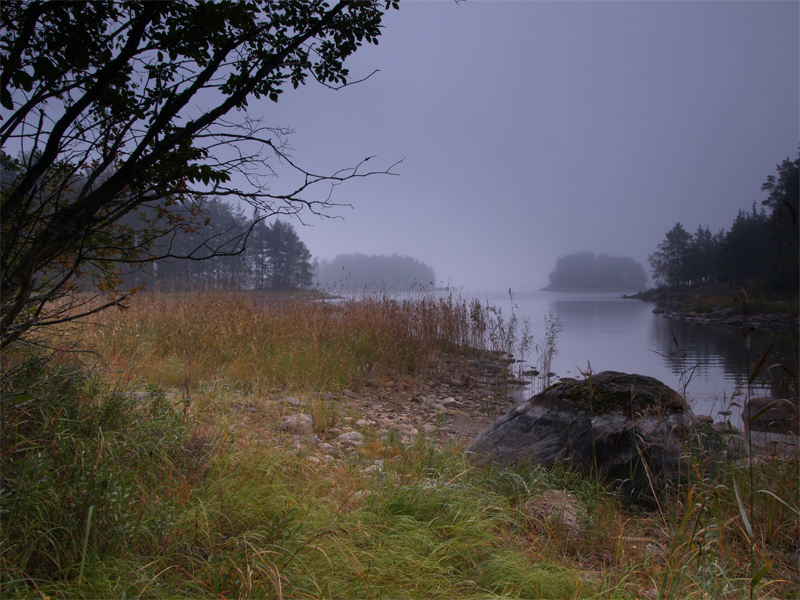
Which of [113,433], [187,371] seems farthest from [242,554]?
[187,371]

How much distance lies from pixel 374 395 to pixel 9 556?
4620 mm

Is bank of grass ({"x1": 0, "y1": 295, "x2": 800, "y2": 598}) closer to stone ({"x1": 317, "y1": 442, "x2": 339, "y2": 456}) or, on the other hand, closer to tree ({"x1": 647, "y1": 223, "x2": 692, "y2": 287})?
stone ({"x1": 317, "y1": 442, "x2": 339, "y2": 456})

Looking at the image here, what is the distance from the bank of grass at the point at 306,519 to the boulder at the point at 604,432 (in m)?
0.19

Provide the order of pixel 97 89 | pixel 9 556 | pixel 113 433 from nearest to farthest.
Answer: pixel 9 556 < pixel 97 89 < pixel 113 433

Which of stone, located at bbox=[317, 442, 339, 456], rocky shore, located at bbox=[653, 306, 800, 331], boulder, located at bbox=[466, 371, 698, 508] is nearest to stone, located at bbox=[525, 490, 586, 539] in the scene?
boulder, located at bbox=[466, 371, 698, 508]

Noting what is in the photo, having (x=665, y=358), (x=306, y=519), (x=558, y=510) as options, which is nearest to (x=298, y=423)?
(x=306, y=519)

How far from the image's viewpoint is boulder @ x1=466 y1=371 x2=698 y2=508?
2.83m

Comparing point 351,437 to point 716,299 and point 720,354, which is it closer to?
point 720,354

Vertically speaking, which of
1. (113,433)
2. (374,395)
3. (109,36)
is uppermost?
(109,36)

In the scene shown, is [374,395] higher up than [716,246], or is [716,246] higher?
[716,246]

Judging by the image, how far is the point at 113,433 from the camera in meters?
2.11

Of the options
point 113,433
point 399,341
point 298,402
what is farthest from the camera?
point 399,341

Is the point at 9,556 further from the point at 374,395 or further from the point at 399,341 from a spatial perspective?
the point at 399,341

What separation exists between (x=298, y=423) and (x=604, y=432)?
96.0 inches
